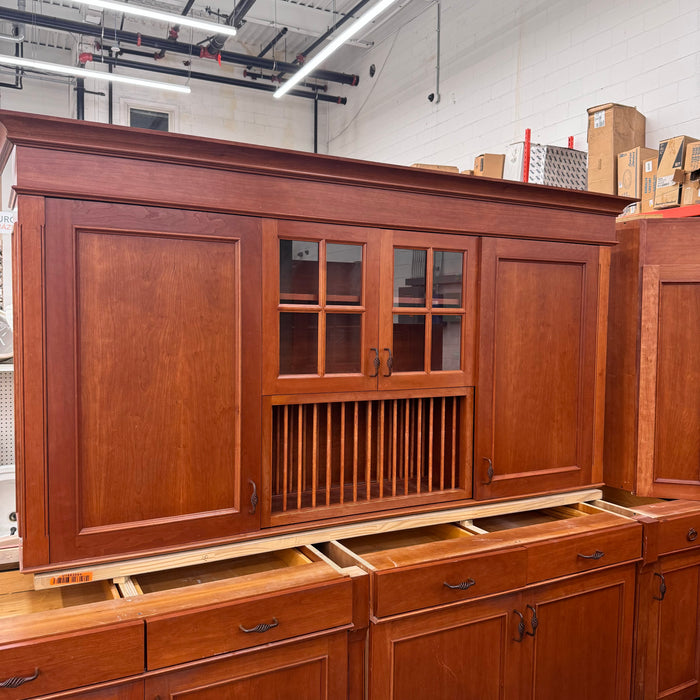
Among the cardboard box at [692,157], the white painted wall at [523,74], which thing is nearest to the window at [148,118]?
the white painted wall at [523,74]

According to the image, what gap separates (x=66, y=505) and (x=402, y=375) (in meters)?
0.98

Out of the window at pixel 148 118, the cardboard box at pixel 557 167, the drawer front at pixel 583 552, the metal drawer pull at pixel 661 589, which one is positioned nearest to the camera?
the drawer front at pixel 583 552

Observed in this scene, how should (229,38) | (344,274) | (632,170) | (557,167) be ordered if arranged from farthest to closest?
1. (229,38)
2. (632,170)
3. (557,167)
4. (344,274)

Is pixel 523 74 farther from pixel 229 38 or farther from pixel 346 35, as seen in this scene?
pixel 229 38

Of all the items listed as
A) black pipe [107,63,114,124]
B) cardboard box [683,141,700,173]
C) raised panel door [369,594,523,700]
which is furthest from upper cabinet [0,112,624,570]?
black pipe [107,63,114,124]

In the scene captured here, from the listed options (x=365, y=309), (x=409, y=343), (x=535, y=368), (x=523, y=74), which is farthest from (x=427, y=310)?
(x=523, y=74)

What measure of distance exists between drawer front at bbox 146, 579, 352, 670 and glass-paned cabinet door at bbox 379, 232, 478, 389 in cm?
63

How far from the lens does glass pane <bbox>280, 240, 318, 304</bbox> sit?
1637 millimetres

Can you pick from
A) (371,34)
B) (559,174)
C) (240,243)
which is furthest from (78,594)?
(371,34)

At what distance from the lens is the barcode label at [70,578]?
1396mm

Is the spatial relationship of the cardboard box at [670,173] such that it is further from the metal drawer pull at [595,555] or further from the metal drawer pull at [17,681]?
the metal drawer pull at [17,681]

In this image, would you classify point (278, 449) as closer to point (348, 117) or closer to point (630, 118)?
point (630, 118)

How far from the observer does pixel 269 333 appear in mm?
1620

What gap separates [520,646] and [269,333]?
121cm
